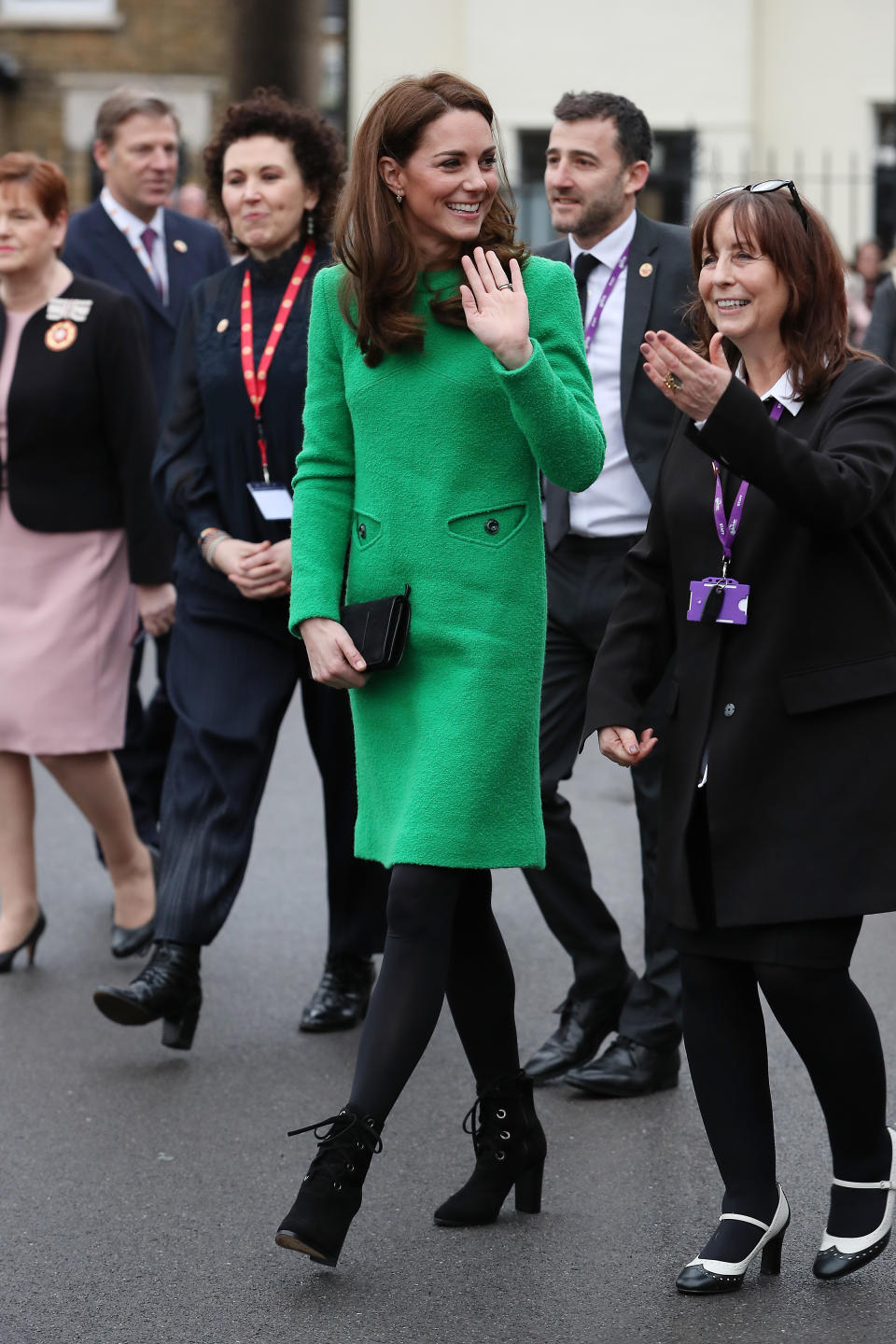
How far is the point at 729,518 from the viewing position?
3600 millimetres

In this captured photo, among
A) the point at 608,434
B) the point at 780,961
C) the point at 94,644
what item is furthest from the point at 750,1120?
the point at 94,644

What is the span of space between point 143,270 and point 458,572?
11.5ft

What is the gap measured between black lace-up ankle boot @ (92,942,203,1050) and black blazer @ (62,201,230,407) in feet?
8.15

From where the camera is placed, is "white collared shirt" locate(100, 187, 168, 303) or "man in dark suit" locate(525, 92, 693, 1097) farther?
"white collared shirt" locate(100, 187, 168, 303)

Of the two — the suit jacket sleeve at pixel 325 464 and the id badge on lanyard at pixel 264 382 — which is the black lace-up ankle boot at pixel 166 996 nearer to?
the id badge on lanyard at pixel 264 382

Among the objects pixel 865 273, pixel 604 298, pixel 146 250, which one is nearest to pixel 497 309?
pixel 604 298

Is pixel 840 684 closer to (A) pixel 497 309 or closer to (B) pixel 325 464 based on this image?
(A) pixel 497 309

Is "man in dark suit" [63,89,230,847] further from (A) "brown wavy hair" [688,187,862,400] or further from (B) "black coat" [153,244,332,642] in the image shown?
(A) "brown wavy hair" [688,187,862,400]

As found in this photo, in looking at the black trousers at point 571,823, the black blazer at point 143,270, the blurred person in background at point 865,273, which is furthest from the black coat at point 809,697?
the blurred person in background at point 865,273

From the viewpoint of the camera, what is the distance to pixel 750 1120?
3.65 meters

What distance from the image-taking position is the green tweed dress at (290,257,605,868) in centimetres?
374

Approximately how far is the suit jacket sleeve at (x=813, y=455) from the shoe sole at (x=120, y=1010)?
2.06 m

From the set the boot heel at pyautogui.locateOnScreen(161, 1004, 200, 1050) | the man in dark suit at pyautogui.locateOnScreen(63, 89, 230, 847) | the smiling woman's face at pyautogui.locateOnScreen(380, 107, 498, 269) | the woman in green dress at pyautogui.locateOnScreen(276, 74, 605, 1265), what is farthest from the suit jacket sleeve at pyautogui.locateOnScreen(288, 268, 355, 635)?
the man in dark suit at pyautogui.locateOnScreen(63, 89, 230, 847)

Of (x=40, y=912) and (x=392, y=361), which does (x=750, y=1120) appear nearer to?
(x=392, y=361)
